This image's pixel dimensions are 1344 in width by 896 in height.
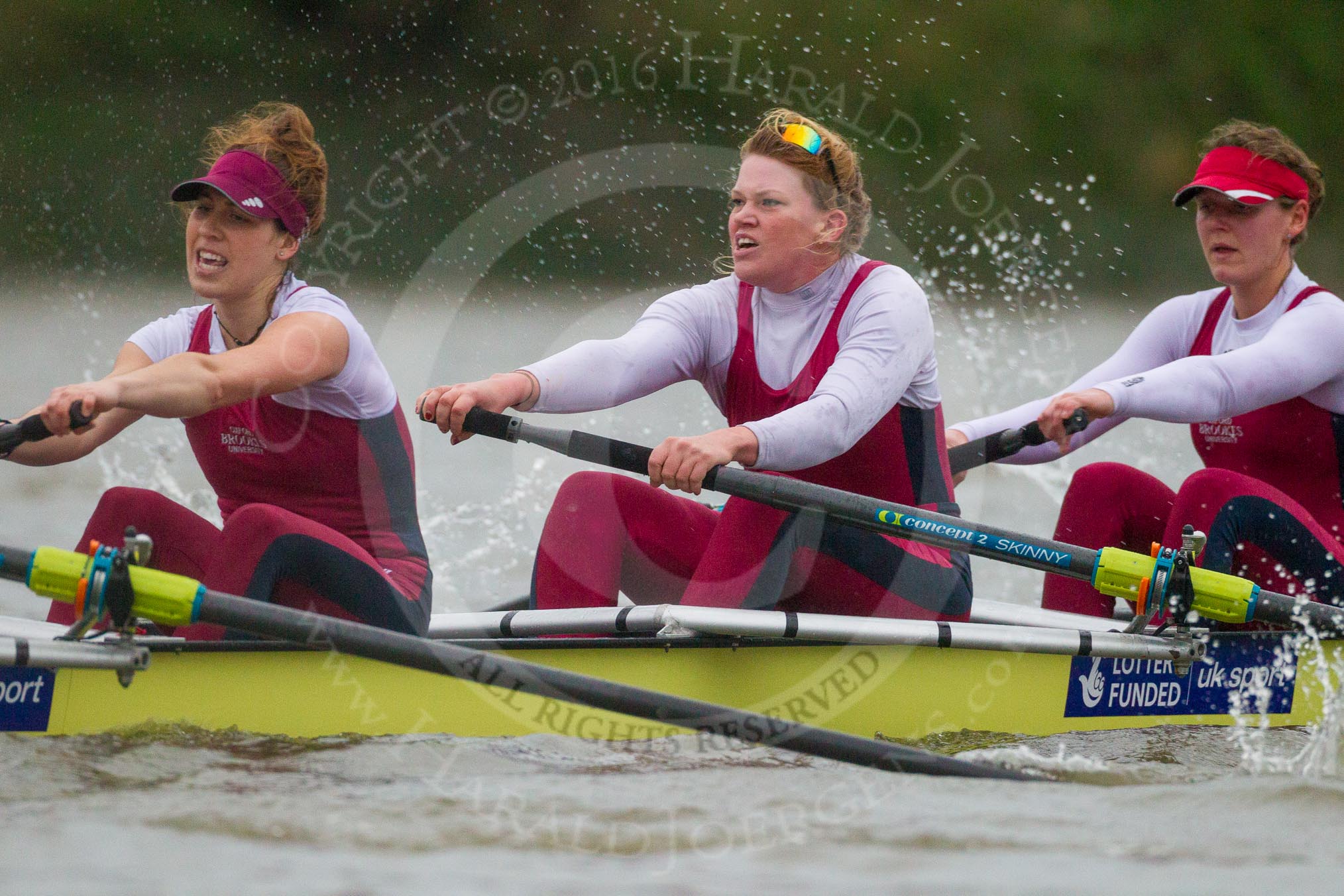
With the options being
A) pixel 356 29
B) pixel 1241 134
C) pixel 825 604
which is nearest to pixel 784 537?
pixel 825 604

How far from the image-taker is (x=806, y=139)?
3123mm

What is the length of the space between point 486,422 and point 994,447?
1512mm

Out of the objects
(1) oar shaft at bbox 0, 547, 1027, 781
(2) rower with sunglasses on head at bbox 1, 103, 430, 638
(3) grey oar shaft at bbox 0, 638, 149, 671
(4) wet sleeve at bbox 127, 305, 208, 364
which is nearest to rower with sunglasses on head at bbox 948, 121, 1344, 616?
(1) oar shaft at bbox 0, 547, 1027, 781

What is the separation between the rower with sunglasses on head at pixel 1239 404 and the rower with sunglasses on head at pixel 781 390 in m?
0.60

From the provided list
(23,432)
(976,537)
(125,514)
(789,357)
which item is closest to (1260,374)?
(976,537)

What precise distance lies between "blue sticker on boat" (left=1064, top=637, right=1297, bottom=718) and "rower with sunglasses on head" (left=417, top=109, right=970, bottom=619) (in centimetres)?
41

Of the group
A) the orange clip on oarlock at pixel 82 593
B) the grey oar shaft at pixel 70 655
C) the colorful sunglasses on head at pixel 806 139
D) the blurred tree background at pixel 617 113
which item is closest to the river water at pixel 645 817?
the grey oar shaft at pixel 70 655

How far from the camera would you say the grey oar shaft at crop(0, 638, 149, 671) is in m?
2.48

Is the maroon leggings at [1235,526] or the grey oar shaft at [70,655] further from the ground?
the maroon leggings at [1235,526]

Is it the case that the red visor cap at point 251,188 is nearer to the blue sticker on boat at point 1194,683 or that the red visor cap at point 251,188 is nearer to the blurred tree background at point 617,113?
the blue sticker on boat at point 1194,683

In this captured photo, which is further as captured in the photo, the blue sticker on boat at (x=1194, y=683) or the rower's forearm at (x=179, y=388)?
the blue sticker on boat at (x=1194, y=683)

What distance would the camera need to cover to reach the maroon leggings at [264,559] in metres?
2.78

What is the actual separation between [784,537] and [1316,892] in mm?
1197

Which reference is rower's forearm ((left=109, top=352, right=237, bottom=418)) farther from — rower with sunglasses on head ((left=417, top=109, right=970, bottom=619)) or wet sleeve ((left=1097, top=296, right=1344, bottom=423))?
wet sleeve ((left=1097, top=296, right=1344, bottom=423))
